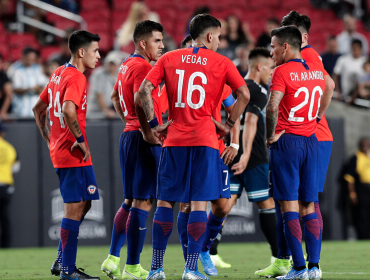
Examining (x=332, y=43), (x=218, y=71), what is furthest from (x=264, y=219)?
(x=332, y=43)

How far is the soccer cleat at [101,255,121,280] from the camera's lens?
5.30 m

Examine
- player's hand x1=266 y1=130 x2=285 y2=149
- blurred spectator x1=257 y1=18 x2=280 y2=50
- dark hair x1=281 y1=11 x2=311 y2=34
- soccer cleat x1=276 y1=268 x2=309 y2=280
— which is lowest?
soccer cleat x1=276 y1=268 x2=309 y2=280

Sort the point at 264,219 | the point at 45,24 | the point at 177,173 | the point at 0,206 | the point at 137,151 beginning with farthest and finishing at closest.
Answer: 1. the point at 45,24
2. the point at 0,206
3. the point at 264,219
4. the point at 137,151
5. the point at 177,173

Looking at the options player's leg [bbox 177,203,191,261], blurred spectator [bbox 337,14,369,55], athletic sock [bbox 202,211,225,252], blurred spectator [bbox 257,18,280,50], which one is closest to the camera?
player's leg [bbox 177,203,191,261]

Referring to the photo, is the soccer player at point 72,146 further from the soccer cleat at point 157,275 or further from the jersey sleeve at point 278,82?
the jersey sleeve at point 278,82

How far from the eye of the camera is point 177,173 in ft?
15.7

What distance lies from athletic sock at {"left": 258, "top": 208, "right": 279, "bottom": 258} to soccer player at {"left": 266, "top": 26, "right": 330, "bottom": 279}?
1.33m

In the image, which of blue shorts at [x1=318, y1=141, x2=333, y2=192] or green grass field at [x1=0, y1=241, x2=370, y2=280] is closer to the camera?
blue shorts at [x1=318, y1=141, x2=333, y2=192]

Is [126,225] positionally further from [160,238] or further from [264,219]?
[264,219]

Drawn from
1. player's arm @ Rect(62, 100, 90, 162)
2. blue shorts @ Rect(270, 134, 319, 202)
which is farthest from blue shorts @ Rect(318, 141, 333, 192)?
player's arm @ Rect(62, 100, 90, 162)

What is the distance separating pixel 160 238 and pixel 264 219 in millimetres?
2023

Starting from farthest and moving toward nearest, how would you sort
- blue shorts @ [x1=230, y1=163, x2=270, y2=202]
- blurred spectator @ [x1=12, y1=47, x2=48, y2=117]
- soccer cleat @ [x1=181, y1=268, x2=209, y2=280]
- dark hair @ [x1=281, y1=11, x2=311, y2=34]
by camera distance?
blurred spectator @ [x1=12, y1=47, x2=48, y2=117], blue shorts @ [x1=230, y1=163, x2=270, y2=202], dark hair @ [x1=281, y1=11, x2=311, y2=34], soccer cleat @ [x1=181, y1=268, x2=209, y2=280]

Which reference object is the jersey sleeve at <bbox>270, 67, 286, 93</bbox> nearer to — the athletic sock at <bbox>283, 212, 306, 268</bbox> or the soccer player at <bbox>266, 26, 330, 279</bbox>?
the soccer player at <bbox>266, 26, 330, 279</bbox>

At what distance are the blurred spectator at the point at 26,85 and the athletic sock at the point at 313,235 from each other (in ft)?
22.3
